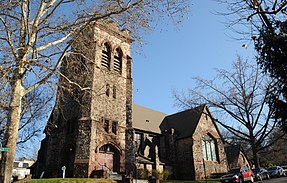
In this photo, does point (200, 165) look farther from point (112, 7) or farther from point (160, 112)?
point (112, 7)

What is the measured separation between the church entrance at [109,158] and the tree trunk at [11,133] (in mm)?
12253

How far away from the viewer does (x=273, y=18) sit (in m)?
9.14

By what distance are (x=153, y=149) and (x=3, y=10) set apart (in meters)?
23.0

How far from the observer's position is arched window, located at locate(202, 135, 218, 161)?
3239cm

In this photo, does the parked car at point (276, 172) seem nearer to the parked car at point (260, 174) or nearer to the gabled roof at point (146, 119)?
the parked car at point (260, 174)

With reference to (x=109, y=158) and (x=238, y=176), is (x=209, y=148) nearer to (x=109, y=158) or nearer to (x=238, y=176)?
(x=238, y=176)

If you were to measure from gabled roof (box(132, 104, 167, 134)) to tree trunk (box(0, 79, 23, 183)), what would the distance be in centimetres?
2071

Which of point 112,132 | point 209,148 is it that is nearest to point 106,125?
point 112,132

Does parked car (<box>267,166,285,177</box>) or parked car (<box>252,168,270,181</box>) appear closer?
parked car (<box>252,168,270,181</box>)

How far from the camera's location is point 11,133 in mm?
9961

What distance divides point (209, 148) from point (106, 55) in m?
18.5

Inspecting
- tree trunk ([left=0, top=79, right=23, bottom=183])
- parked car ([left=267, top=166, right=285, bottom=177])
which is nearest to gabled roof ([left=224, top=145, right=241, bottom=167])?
parked car ([left=267, top=166, right=285, bottom=177])

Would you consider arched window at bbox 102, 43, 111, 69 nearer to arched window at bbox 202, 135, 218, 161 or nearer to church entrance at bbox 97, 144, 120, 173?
church entrance at bbox 97, 144, 120, 173

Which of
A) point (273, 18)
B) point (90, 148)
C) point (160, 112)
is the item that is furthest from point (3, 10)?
point (160, 112)
